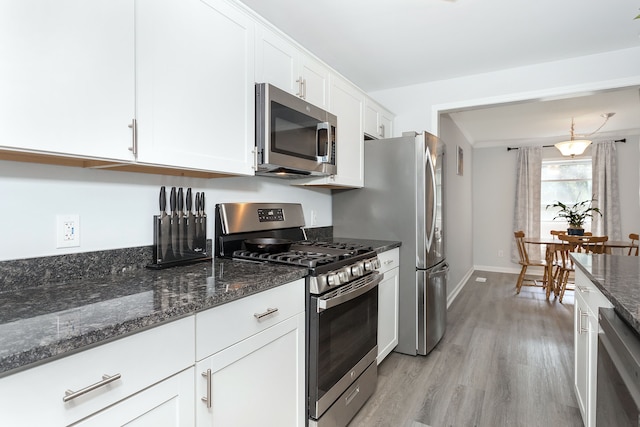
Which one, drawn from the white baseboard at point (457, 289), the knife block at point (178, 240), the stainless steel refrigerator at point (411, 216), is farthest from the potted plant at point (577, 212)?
the knife block at point (178, 240)

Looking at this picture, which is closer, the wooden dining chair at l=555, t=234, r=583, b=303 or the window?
the wooden dining chair at l=555, t=234, r=583, b=303

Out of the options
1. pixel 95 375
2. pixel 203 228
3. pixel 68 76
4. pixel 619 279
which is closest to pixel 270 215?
pixel 203 228

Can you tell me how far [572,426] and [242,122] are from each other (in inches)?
91.6

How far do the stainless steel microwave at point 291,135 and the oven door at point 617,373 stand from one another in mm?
1489

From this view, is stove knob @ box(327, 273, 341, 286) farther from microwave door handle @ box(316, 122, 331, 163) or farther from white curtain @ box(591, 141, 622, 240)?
white curtain @ box(591, 141, 622, 240)

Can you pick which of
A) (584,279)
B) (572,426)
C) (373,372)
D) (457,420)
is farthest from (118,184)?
(572,426)

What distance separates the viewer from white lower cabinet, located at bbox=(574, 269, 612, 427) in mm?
1510

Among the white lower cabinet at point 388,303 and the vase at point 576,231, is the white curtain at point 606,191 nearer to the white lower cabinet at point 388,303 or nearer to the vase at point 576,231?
the vase at point 576,231

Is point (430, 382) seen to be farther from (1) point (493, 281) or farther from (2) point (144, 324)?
(1) point (493, 281)

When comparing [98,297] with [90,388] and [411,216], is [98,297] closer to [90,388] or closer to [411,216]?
[90,388]

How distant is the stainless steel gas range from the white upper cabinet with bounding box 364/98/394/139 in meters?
1.16

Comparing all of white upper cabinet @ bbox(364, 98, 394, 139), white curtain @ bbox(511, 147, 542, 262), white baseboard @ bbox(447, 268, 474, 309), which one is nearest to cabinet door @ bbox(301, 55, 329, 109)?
white upper cabinet @ bbox(364, 98, 394, 139)

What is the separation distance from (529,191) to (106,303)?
656cm

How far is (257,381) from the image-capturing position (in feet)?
4.35
